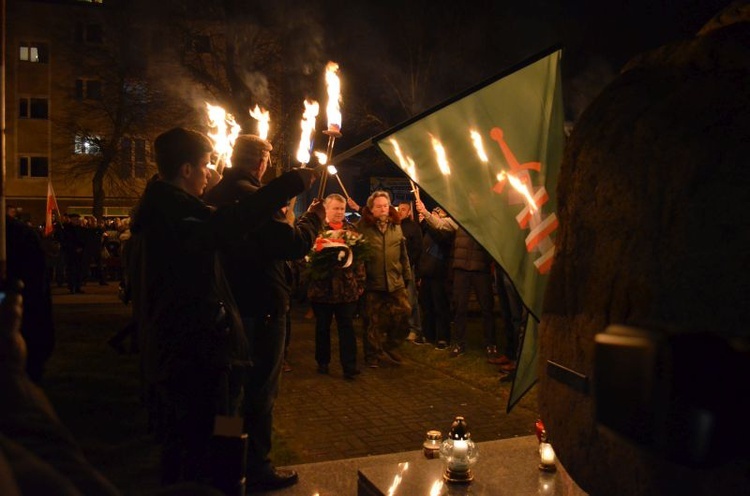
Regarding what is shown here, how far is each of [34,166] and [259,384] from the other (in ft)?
135

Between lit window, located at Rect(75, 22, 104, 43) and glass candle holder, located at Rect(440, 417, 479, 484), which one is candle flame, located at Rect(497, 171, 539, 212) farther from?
lit window, located at Rect(75, 22, 104, 43)

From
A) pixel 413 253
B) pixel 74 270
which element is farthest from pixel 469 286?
pixel 74 270

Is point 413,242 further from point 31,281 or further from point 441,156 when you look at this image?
point 31,281

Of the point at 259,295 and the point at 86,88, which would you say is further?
the point at 86,88

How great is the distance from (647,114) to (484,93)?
1167 mm

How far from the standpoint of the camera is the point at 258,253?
13.9 feet

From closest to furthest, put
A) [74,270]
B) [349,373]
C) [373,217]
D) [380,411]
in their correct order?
1. [380,411]
2. [349,373]
3. [373,217]
4. [74,270]

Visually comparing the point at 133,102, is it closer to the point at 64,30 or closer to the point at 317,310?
the point at 64,30

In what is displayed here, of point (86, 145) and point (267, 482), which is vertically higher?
point (86, 145)

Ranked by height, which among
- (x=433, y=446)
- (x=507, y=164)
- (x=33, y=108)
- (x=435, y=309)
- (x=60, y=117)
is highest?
(x=33, y=108)

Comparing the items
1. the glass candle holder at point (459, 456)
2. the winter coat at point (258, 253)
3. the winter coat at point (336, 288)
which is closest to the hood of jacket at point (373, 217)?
the winter coat at point (336, 288)

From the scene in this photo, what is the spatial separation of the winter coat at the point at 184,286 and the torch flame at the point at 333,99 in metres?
1.09

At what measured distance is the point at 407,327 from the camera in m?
9.05

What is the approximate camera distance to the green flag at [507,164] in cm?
310
